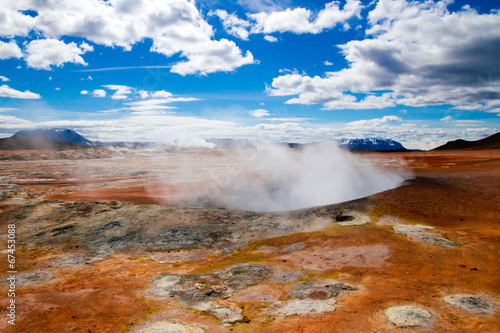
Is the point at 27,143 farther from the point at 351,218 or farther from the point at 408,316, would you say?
the point at 408,316

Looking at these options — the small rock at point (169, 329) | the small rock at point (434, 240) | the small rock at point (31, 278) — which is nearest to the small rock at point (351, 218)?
the small rock at point (434, 240)

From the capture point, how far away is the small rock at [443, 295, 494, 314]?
22.7 feet

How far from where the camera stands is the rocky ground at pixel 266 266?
7.19 metres

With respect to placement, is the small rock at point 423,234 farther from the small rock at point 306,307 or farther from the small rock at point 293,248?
the small rock at point 306,307

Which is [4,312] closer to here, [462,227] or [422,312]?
[422,312]

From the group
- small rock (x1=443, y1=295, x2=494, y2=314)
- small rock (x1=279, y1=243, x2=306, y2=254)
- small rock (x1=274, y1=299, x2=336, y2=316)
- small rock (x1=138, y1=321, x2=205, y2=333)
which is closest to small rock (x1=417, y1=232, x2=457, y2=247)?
small rock (x1=443, y1=295, x2=494, y2=314)

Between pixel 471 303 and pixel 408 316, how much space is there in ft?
6.45

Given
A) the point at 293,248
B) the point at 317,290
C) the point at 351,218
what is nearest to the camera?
the point at 317,290

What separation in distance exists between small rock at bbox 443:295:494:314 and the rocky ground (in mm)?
44

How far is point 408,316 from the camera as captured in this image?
6.77 m

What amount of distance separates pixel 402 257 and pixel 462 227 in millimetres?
4991

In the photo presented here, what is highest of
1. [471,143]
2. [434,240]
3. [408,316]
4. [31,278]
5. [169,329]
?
[471,143]

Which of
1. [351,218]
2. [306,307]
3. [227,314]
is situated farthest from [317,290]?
[351,218]

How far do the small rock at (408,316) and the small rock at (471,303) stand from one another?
3.46ft
